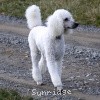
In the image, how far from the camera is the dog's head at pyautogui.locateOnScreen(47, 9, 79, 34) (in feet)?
26.9

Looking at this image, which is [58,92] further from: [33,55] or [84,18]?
[84,18]

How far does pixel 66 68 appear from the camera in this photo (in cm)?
1045

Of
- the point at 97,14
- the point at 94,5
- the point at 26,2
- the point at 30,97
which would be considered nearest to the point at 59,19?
the point at 30,97

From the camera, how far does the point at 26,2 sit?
62.3ft

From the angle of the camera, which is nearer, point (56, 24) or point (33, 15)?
point (56, 24)

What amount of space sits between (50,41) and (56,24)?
522 millimetres

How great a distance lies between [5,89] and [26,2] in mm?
10518

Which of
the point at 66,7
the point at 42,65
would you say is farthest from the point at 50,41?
the point at 66,7

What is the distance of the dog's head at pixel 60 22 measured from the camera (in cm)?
820

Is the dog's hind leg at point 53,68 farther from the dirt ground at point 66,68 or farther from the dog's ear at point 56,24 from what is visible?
the dog's ear at point 56,24

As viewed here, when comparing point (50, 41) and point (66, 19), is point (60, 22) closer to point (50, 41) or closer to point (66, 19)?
point (66, 19)

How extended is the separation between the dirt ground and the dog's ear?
4.07 ft

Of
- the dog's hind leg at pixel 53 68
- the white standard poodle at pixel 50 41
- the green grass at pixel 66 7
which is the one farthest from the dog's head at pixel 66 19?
the green grass at pixel 66 7

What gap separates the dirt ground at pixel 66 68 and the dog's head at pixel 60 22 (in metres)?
1.26
